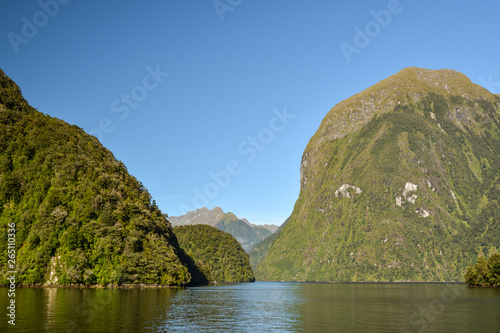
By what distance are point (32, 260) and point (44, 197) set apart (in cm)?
2618

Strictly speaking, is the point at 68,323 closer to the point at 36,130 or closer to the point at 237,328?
the point at 237,328

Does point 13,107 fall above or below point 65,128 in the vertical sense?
above

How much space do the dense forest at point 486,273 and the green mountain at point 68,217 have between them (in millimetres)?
135663

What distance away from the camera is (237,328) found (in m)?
58.0

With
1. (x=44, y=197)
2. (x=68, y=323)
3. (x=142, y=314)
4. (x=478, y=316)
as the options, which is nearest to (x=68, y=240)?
(x=44, y=197)

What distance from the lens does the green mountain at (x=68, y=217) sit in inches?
5591

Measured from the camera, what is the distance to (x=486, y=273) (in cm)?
18125

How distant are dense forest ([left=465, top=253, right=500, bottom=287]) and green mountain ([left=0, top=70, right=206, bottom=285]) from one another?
13566cm

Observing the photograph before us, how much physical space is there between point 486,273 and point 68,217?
178208 millimetres

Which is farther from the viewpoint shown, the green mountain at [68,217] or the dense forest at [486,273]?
the dense forest at [486,273]

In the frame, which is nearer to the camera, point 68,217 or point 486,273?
point 68,217

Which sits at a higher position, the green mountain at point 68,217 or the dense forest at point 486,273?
the green mountain at point 68,217

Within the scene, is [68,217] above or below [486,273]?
above

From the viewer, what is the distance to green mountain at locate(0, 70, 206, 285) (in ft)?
466
